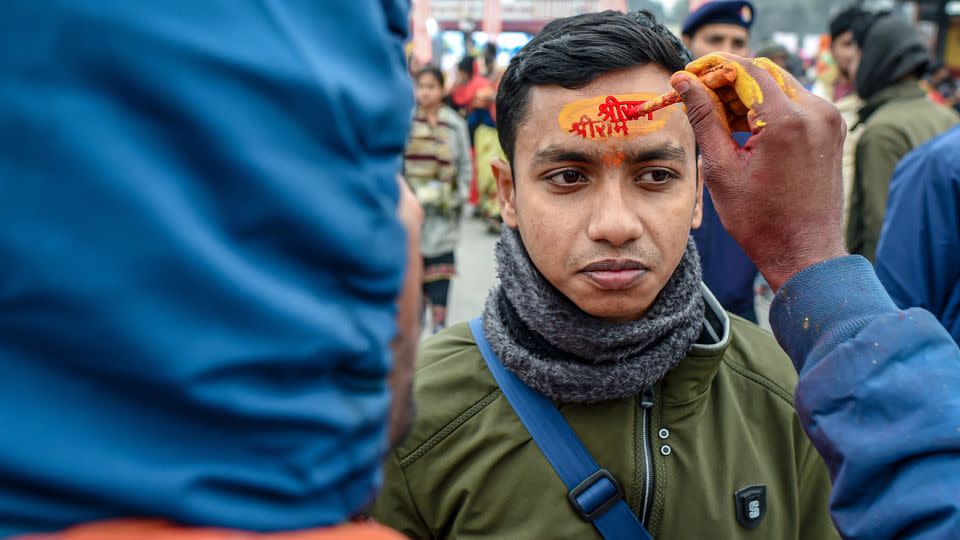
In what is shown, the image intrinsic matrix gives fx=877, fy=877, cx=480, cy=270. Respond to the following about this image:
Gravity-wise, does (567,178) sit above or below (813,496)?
above

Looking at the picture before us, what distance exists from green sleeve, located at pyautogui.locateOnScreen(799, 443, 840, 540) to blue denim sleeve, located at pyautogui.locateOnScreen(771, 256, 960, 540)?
0.65 metres

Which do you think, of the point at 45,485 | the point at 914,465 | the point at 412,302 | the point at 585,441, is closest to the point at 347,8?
the point at 412,302

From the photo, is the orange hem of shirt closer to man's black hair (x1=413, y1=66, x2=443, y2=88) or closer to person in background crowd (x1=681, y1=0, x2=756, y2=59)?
person in background crowd (x1=681, y1=0, x2=756, y2=59)

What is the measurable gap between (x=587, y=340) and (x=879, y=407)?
2.29 ft

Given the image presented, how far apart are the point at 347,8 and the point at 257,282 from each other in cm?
25

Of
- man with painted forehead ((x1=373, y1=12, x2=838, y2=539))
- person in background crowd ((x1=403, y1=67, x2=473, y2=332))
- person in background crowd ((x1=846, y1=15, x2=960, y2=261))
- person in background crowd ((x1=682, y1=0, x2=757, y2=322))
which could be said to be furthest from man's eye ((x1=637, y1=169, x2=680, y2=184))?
person in background crowd ((x1=403, y1=67, x2=473, y2=332))

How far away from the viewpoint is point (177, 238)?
26.8 inches

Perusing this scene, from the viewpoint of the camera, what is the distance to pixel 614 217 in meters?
1.87

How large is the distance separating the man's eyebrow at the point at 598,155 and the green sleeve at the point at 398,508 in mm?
739

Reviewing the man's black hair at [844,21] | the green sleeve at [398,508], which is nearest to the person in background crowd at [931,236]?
the green sleeve at [398,508]

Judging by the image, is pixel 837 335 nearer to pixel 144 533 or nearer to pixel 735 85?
pixel 735 85

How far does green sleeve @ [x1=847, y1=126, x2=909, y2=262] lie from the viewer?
174 inches

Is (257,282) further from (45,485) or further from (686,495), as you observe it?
(686,495)

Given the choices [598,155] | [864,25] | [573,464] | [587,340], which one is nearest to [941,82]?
[864,25]
